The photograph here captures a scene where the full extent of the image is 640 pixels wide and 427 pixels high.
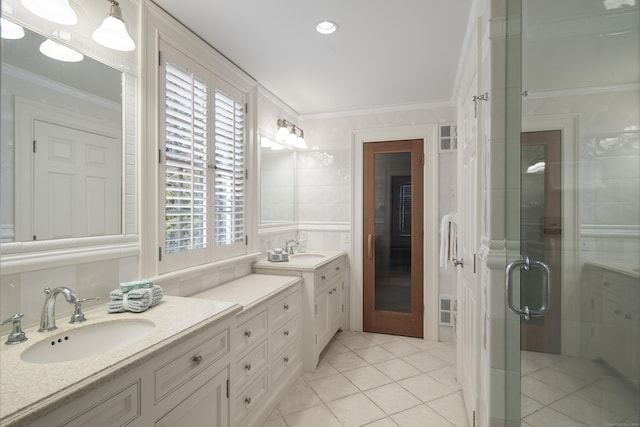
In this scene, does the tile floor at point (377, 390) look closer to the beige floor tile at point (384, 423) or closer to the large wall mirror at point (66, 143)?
the beige floor tile at point (384, 423)

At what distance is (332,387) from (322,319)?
23.0 inches

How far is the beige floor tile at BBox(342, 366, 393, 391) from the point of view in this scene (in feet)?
8.52

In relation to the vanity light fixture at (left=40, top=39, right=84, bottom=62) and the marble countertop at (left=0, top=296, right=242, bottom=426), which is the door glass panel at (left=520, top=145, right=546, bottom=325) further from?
the vanity light fixture at (left=40, top=39, right=84, bottom=62)

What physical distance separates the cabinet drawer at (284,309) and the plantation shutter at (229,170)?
575 mm

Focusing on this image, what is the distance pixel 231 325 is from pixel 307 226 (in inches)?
90.2

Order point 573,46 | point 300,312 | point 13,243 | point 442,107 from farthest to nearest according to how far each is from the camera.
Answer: point 442,107 < point 300,312 < point 13,243 < point 573,46

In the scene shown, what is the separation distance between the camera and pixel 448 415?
7.30 feet

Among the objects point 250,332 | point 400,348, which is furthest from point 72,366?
point 400,348

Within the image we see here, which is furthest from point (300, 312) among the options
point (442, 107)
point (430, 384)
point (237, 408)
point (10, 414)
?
point (442, 107)

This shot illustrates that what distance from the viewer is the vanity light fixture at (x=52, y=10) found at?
1271 millimetres

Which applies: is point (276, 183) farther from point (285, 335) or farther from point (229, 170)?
point (285, 335)

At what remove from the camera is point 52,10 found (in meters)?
1.28

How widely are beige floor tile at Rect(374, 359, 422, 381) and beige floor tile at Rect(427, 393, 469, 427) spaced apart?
0.37m

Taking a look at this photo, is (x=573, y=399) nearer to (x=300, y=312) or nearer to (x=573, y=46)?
(x=573, y=46)
